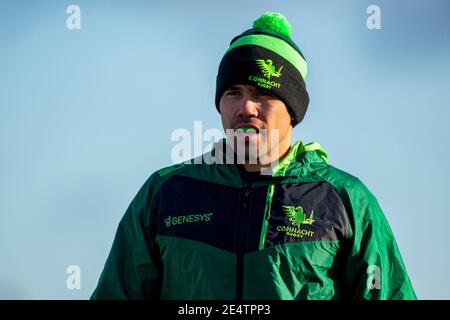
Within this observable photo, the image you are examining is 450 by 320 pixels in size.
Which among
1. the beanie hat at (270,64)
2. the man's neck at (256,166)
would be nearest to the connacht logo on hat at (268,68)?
the beanie hat at (270,64)

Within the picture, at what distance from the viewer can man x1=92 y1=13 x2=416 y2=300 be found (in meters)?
7.81

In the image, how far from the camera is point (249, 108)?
8.18 metres

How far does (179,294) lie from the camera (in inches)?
311

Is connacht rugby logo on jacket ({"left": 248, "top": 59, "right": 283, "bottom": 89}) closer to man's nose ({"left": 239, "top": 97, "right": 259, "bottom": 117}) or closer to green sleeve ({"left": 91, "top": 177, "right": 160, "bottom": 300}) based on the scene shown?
man's nose ({"left": 239, "top": 97, "right": 259, "bottom": 117})

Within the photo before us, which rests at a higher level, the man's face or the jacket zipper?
the man's face

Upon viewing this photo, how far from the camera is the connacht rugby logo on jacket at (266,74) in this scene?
8.41 m

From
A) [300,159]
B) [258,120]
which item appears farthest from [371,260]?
[258,120]

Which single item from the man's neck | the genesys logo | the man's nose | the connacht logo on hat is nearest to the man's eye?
the man's nose

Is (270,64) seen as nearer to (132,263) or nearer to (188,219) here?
(188,219)

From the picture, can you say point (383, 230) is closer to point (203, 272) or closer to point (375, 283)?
point (375, 283)

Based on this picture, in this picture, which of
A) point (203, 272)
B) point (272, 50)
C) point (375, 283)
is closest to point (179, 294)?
point (203, 272)

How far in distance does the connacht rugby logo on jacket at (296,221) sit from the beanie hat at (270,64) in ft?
2.90

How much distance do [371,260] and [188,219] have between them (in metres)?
1.29

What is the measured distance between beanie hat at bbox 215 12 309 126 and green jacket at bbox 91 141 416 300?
0.49m
